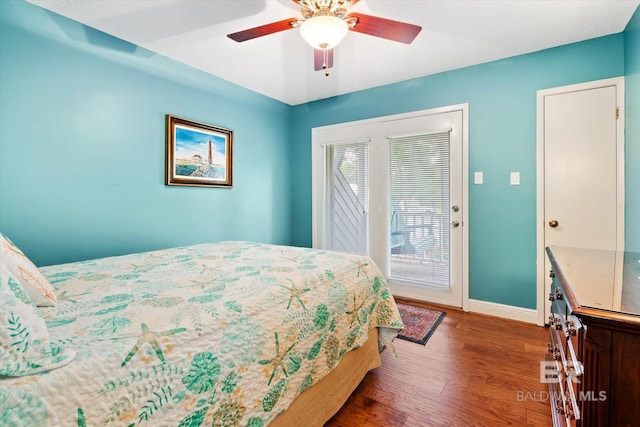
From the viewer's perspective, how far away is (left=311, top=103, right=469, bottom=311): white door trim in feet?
9.35

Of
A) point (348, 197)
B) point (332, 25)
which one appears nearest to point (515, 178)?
point (348, 197)

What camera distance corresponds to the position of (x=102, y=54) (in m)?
2.24

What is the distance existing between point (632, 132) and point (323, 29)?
2.26 metres

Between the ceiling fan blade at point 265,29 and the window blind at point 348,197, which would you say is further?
the window blind at point 348,197

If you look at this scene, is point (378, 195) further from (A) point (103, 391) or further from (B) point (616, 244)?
(A) point (103, 391)

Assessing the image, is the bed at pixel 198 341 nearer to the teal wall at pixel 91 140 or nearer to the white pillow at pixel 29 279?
the white pillow at pixel 29 279

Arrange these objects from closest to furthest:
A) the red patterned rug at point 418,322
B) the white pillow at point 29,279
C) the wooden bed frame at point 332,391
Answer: the white pillow at point 29,279 < the wooden bed frame at point 332,391 < the red patterned rug at point 418,322

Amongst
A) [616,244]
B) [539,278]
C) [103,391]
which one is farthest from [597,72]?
[103,391]

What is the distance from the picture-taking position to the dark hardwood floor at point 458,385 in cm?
148

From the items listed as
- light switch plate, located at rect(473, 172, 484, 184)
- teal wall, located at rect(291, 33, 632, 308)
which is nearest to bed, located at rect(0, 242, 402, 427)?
teal wall, located at rect(291, 33, 632, 308)

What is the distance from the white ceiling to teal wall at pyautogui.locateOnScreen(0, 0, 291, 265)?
183 millimetres

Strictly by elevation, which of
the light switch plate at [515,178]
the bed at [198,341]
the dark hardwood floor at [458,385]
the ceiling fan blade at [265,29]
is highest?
the ceiling fan blade at [265,29]

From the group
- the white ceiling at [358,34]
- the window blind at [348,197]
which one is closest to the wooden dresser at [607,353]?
the white ceiling at [358,34]

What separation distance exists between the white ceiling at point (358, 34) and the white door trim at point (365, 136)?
1.30 feet
